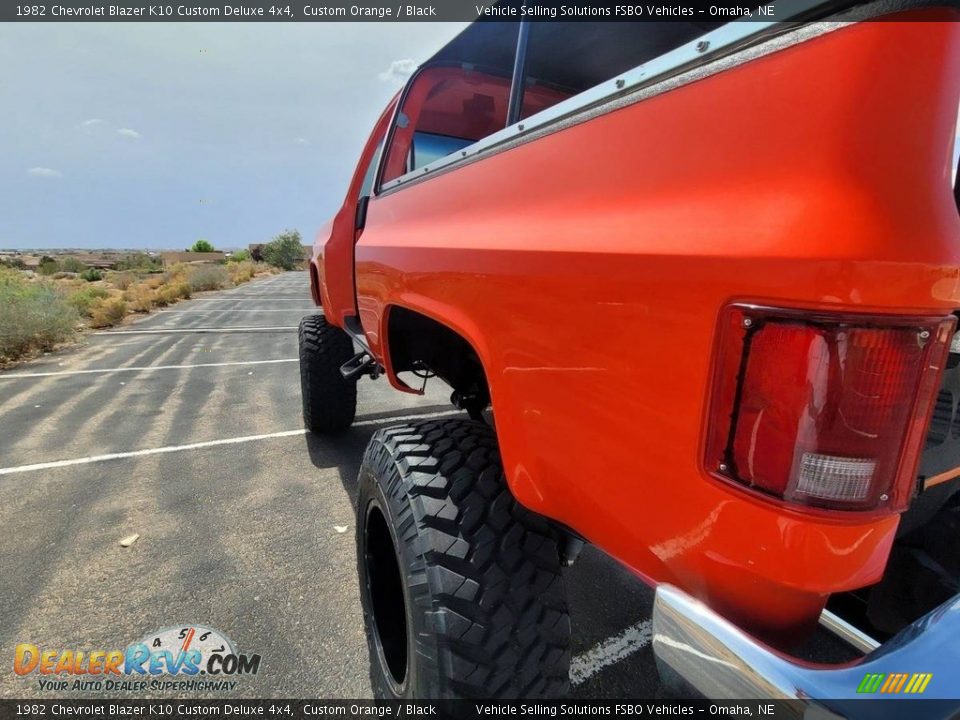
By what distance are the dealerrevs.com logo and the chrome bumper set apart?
5.86 ft

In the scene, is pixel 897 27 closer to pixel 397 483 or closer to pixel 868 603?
Answer: pixel 397 483

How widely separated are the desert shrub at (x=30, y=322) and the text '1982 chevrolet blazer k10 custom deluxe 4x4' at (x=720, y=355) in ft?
31.3

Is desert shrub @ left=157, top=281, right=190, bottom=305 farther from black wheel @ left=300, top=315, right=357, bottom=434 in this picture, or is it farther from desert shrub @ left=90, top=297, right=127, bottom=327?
black wheel @ left=300, top=315, right=357, bottom=434

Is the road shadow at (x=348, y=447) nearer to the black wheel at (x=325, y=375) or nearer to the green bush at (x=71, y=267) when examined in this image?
the black wheel at (x=325, y=375)

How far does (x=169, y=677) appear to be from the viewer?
1.88 meters

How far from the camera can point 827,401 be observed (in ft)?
2.19

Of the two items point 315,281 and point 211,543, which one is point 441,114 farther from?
point 211,543

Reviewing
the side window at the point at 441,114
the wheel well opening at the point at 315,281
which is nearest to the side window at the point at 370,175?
the side window at the point at 441,114

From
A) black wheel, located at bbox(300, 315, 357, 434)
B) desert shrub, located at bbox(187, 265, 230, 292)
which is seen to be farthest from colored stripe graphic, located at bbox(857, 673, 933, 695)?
desert shrub, located at bbox(187, 265, 230, 292)

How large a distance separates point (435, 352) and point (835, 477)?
1.63m

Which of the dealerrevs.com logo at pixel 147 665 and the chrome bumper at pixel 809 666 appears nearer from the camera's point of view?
the chrome bumper at pixel 809 666

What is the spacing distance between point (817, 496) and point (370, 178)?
269 cm

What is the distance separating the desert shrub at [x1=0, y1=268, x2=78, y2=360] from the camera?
7.77 metres

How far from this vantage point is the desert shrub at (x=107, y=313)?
37.2ft
